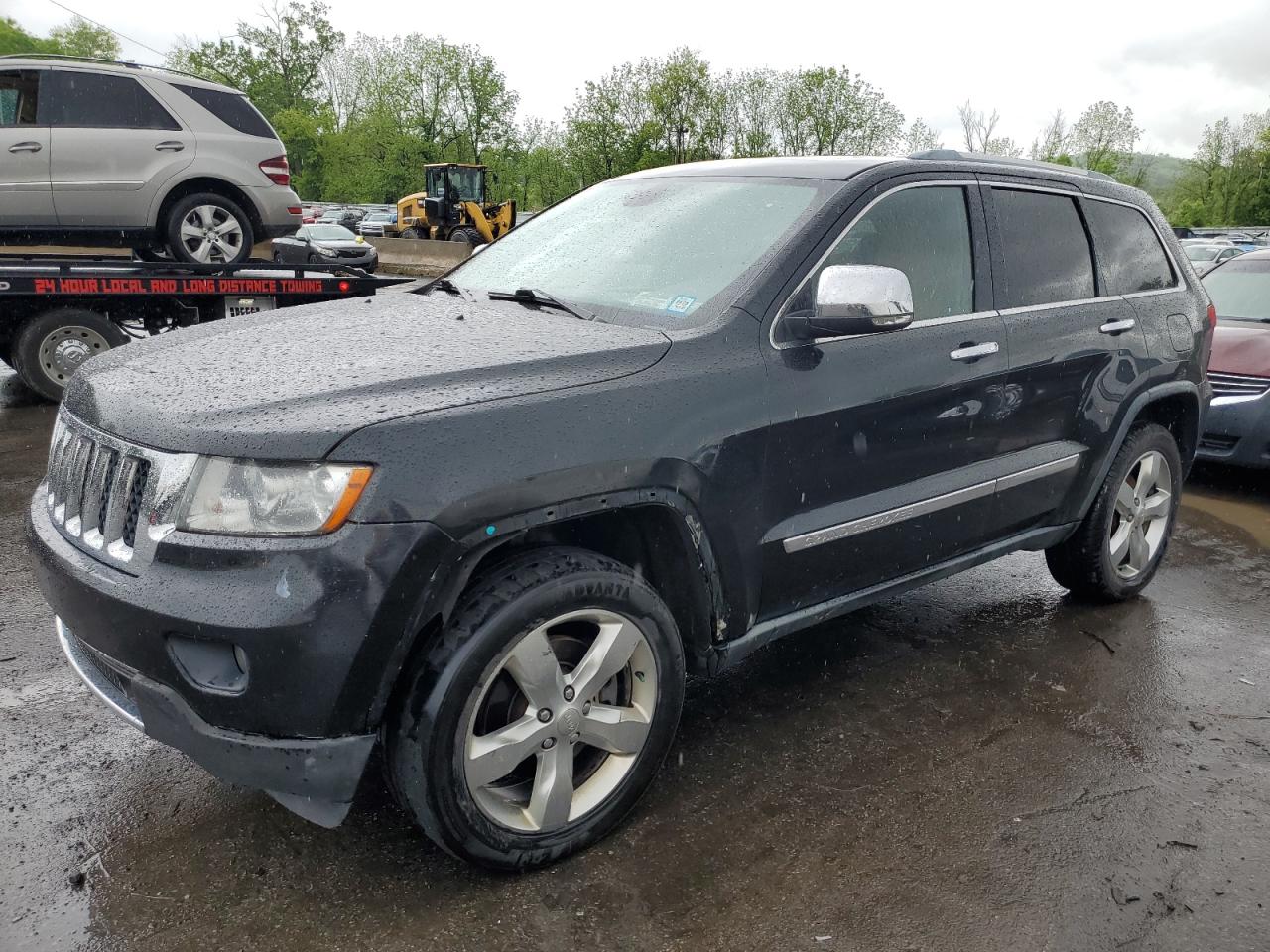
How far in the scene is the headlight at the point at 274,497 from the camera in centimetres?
216

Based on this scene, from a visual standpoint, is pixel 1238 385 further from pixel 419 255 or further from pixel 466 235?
pixel 466 235

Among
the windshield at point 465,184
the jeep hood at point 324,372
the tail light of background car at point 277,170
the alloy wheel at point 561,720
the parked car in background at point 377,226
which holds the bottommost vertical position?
the alloy wheel at point 561,720

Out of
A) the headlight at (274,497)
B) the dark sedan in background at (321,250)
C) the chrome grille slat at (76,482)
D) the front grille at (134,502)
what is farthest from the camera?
the dark sedan in background at (321,250)

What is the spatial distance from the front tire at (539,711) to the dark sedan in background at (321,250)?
7171 mm

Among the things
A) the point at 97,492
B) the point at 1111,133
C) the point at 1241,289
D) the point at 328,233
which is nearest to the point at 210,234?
the point at 97,492

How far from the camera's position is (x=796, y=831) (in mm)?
2801

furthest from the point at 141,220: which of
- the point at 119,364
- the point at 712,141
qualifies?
the point at 712,141

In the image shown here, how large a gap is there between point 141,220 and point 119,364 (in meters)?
6.44

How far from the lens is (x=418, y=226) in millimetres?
30969

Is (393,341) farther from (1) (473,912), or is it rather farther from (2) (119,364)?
(1) (473,912)

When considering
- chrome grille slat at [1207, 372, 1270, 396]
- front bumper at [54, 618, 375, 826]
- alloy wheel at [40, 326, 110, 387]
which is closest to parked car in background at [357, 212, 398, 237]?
alloy wheel at [40, 326, 110, 387]

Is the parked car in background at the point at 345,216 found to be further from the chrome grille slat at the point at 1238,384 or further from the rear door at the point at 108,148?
the chrome grille slat at the point at 1238,384

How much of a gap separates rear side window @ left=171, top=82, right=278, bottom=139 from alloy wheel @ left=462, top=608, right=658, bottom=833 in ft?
24.5

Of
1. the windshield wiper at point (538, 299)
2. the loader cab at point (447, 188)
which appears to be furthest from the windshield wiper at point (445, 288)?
the loader cab at point (447, 188)
